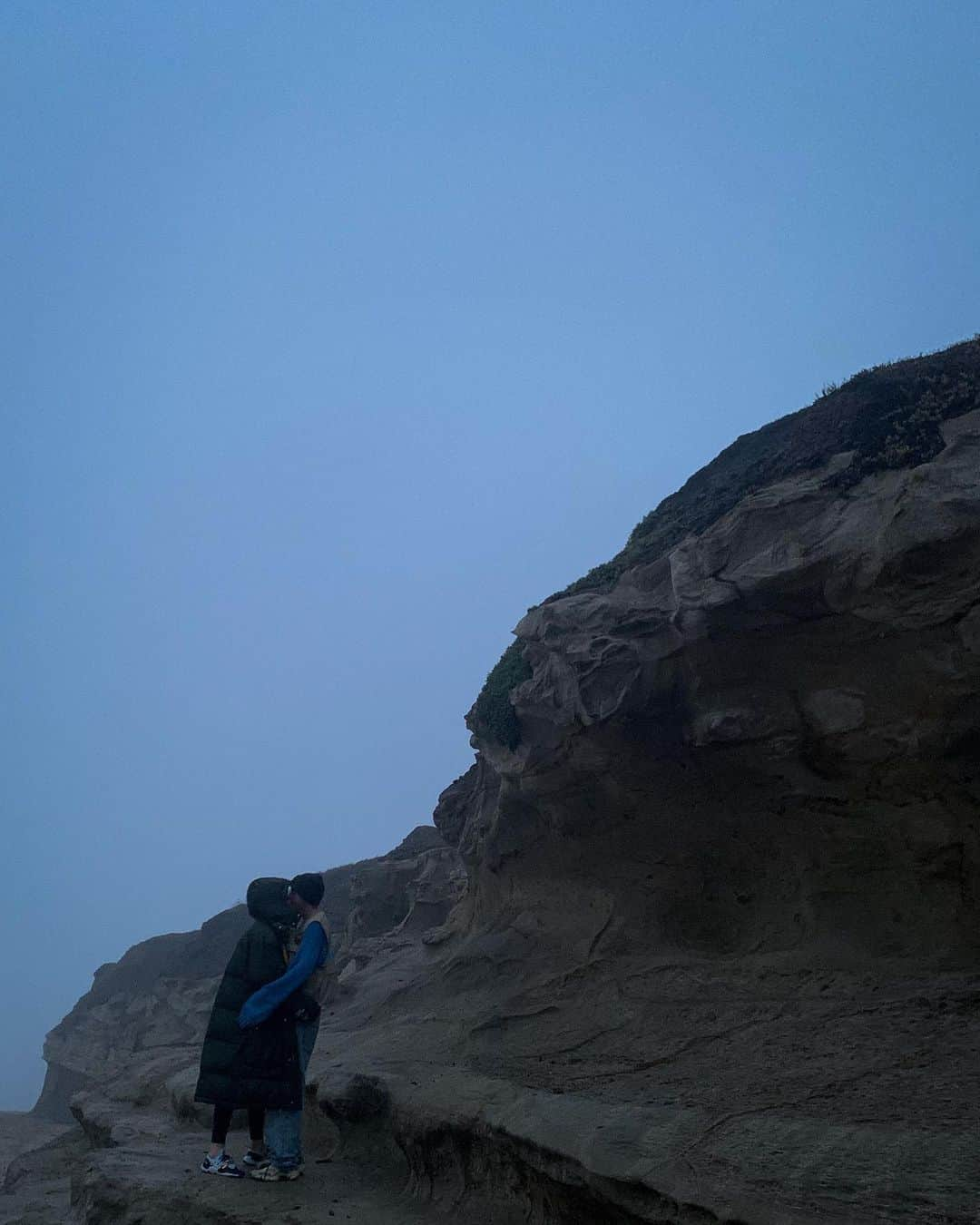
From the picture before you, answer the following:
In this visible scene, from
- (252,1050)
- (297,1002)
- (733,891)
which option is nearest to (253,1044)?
(252,1050)

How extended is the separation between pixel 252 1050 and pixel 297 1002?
50 cm

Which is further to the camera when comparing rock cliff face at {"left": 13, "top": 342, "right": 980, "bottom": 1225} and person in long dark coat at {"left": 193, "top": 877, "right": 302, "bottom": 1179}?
person in long dark coat at {"left": 193, "top": 877, "right": 302, "bottom": 1179}

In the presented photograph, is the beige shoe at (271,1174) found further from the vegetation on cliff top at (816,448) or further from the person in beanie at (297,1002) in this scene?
the vegetation on cliff top at (816,448)

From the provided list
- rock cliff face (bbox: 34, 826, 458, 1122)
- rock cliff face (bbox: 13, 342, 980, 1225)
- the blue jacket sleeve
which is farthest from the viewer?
rock cliff face (bbox: 34, 826, 458, 1122)

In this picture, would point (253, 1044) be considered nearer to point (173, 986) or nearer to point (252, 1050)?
point (252, 1050)

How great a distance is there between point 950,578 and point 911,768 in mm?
1959

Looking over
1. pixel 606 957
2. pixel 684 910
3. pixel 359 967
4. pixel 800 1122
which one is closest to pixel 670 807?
pixel 684 910

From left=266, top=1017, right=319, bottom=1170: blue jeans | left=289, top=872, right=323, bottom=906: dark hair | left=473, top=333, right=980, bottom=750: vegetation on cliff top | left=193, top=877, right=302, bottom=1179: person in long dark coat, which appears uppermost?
left=473, top=333, right=980, bottom=750: vegetation on cliff top

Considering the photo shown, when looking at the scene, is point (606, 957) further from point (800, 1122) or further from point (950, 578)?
point (950, 578)

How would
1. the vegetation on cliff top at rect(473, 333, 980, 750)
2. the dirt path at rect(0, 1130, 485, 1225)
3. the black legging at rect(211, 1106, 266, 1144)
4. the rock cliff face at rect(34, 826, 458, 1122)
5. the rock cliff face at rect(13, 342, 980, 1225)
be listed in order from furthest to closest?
1. the rock cliff face at rect(34, 826, 458, 1122)
2. the vegetation on cliff top at rect(473, 333, 980, 750)
3. the black legging at rect(211, 1106, 266, 1144)
4. the dirt path at rect(0, 1130, 485, 1225)
5. the rock cliff face at rect(13, 342, 980, 1225)

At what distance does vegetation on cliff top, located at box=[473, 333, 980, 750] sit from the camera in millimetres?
10352

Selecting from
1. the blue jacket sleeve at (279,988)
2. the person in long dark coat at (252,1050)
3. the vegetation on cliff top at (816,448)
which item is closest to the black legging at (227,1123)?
the person in long dark coat at (252,1050)

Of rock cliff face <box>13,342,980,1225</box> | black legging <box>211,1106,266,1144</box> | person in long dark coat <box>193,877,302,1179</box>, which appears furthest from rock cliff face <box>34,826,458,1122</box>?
person in long dark coat <box>193,877,302,1179</box>

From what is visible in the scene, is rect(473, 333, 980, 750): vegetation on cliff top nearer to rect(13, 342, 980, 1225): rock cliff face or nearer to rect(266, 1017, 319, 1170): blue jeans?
rect(13, 342, 980, 1225): rock cliff face
